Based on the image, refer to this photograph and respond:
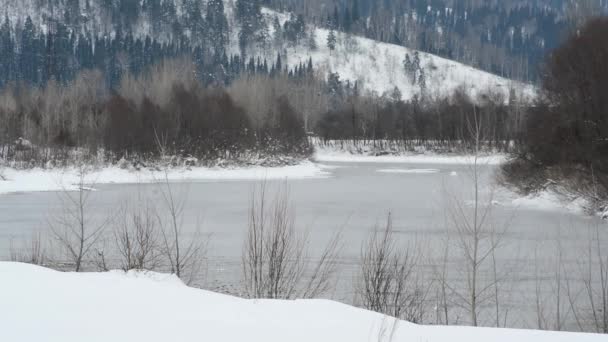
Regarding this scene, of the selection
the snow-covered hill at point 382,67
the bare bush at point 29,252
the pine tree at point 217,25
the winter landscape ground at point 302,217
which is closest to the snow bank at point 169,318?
the winter landscape ground at point 302,217

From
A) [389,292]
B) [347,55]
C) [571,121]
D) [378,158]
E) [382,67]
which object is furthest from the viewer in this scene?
[347,55]

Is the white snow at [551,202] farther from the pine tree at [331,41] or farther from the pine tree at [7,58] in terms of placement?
the pine tree at [331,41]

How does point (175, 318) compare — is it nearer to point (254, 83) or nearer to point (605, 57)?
point (605, 57)

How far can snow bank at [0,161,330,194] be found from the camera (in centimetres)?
2631

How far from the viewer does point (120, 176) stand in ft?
107

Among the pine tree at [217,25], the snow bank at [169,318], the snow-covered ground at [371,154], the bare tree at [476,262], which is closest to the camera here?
the snow bank at [169,318]

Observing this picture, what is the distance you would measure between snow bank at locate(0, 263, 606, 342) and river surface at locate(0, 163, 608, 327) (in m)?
2.69

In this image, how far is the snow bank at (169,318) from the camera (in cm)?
411

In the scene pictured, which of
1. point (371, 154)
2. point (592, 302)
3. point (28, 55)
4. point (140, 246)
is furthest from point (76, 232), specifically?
point (28, 55)

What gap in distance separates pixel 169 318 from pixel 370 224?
10941 millimetres

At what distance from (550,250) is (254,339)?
30.9 ft

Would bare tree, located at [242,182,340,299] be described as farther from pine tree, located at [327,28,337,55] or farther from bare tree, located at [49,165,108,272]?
pine tree, located at [327,28,337,55]

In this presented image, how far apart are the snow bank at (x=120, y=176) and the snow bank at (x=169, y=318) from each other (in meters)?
19.7

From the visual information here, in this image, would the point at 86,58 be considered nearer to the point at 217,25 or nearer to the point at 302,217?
the point at 217,25
